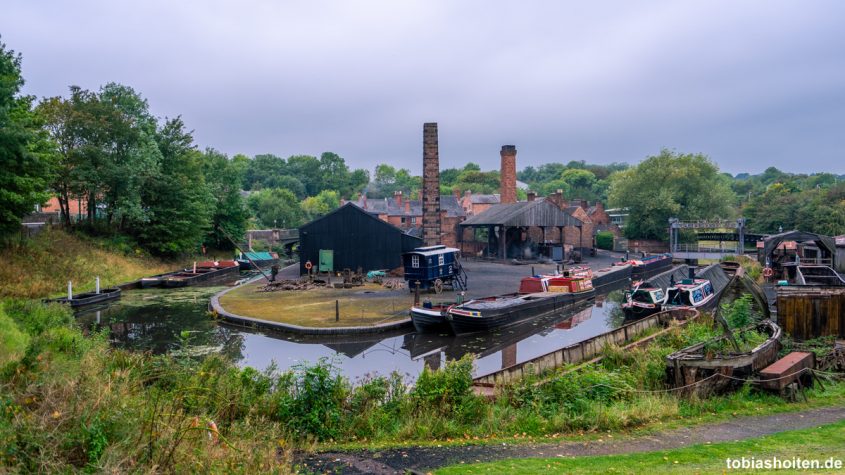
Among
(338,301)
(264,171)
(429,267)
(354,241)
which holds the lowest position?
(338,301)

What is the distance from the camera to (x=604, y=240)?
2406 inches

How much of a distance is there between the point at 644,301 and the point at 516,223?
24034mm

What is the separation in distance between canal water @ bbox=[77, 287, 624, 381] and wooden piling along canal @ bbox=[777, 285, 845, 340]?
22.3ft

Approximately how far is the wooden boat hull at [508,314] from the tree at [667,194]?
109 ft

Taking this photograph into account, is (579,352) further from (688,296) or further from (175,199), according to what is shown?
(175,199)

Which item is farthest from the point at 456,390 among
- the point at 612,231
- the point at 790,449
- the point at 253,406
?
the point at 612,231

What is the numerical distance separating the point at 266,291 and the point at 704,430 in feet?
80.7

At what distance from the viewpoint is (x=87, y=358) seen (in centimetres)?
1175

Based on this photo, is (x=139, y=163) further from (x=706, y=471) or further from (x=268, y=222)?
(x=706, y=471)

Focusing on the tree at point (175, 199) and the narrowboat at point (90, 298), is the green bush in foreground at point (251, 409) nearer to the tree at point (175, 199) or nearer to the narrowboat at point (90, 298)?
the narrowboat at point (90, 298)

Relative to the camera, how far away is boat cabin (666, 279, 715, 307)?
75.1 ft

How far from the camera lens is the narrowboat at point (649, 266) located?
41.0 meters

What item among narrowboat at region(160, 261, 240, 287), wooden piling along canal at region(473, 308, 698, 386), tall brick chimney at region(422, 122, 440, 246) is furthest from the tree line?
wooden piling along canal at region(473, 308, 698, 386)

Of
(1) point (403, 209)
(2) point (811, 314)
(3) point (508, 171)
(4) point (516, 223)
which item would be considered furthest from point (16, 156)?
(1) point (403, 209)
